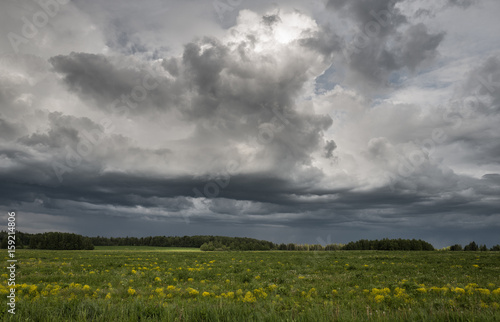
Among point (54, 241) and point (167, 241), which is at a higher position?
point (54, 241)

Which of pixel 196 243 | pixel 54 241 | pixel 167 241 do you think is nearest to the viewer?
→ pixel 54 241

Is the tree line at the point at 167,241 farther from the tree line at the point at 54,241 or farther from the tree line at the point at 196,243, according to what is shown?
the tree line at the point at 54,241

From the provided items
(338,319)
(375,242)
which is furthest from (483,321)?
(375,242)

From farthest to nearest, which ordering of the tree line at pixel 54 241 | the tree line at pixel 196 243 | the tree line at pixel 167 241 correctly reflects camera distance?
the tree line at pixel 167 241 → the tree line at pixel 54 241 → the tree line at pixel 196 243

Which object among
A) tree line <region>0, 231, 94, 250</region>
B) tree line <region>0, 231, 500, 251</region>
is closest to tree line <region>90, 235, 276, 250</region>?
tree line <region>0, 231, 500, 251</region>

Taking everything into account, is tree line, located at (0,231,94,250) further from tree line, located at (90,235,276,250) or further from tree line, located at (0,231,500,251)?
tree line, located at (90,235,276,250)

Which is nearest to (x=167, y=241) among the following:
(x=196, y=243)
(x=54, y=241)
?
(x=196, y=243)

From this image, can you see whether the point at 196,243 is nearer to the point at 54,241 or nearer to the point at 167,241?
the point at 167,241

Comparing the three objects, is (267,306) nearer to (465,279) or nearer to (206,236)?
(465,279)

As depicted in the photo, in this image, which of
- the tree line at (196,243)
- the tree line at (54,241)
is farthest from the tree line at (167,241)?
the tree line at (54,241)

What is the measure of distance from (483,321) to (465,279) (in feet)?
39.9

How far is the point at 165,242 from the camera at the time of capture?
6417 inches

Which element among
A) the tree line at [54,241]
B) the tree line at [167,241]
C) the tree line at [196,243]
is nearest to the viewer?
the tree line at [196,243]

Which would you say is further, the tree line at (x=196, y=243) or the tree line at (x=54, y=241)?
the tree line at (x=54, y=241)
